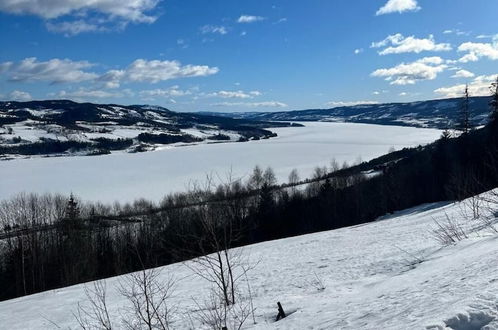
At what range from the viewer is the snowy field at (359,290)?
19.7ft

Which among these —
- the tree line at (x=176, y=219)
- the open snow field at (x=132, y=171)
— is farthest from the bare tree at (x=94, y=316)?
the open snow field at (x=132, y=171)

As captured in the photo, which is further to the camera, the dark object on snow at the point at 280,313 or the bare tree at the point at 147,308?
the dark object on snow at the point at 280,313

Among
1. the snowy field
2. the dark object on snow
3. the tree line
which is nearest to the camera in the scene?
the snowy field

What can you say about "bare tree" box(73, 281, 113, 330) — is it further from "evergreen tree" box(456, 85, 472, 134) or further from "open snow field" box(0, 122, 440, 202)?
"open snow field" box(0, 122, 440, 202)

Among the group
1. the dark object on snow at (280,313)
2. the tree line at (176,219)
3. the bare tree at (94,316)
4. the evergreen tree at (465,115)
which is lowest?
the tree line at (176,219)

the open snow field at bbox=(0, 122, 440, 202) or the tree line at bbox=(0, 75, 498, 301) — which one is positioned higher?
the open snow field at bbox=(0, 122, 440, 202)

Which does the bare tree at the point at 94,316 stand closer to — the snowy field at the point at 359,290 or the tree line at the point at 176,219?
the snowy field at the point at 359,290

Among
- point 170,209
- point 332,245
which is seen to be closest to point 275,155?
point 170,209

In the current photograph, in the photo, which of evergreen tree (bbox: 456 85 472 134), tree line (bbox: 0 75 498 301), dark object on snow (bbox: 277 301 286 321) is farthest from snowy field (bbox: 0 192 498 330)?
evergreen tree (bbox: 456 85 472 134)

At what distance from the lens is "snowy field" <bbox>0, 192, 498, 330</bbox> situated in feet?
19.7

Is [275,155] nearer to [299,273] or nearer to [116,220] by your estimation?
[116,220]

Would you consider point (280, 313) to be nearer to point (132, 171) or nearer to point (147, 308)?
point (147, 308)

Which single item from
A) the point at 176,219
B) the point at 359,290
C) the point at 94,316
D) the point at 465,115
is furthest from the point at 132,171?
the point at 359,290

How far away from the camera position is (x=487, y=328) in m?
4.92
